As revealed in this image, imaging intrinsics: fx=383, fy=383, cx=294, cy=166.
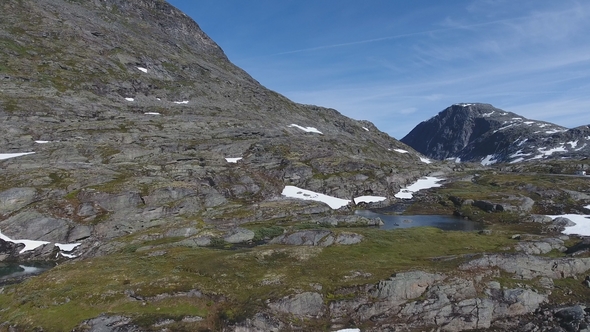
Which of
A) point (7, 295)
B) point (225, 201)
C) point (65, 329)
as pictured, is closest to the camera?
point (65, 329)

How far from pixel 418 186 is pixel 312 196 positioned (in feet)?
196

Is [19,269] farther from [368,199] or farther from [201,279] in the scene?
[368,199]

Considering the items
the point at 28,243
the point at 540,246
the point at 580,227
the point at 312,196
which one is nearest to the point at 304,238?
the point at 540,246

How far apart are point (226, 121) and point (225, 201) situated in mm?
85948

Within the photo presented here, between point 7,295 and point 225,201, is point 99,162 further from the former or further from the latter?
point 7,295

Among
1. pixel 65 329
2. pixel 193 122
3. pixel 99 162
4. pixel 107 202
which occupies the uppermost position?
pixel 193 122

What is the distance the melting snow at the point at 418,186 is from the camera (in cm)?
13988

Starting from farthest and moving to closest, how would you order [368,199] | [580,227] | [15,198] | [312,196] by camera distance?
[368,199] → [312,196] → [15,198] → [580,227]

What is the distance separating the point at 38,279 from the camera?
46688 millimetres

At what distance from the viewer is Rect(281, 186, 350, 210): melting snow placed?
11725 centimetres

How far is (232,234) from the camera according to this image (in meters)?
70.6

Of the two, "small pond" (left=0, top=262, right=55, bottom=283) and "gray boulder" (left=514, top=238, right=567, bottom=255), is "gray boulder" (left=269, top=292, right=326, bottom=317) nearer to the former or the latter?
"gray boulder" (left=514, top=238, right=567, bottom=255)

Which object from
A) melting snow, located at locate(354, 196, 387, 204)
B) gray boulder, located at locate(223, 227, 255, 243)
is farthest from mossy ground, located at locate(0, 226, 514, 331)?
melting snow, located at locate(354, 196, 387, 204)

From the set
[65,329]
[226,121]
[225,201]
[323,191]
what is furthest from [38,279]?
[226,121]
